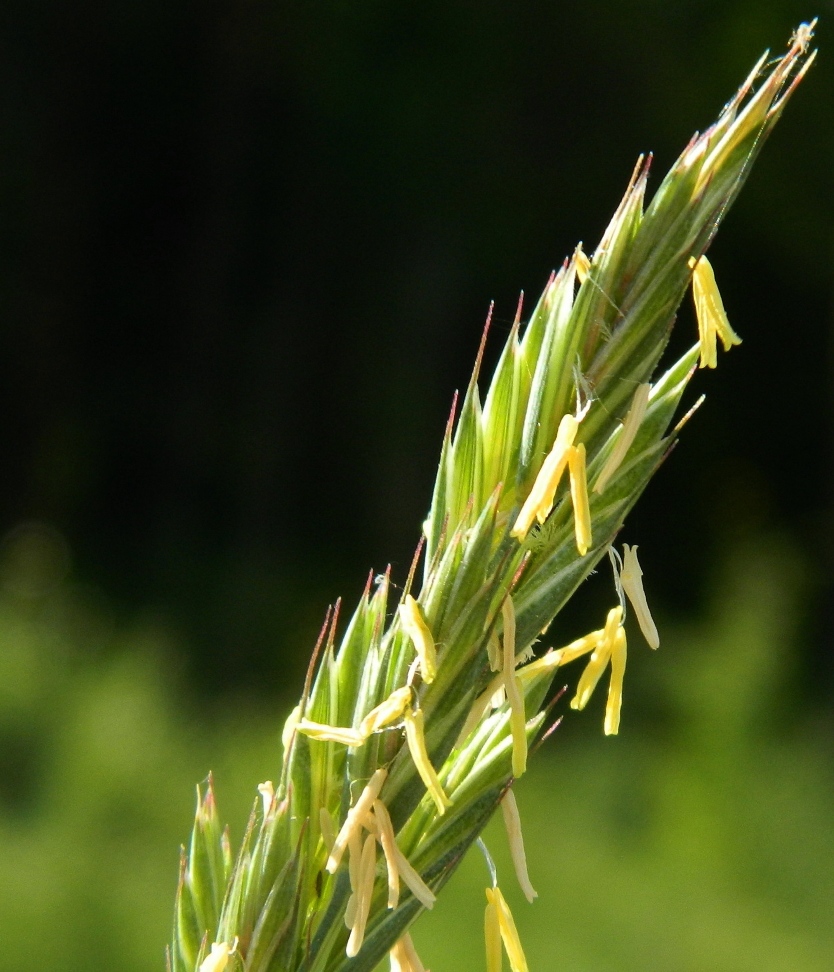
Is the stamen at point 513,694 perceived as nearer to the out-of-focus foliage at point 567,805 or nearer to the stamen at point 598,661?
the stamen at point 598,661

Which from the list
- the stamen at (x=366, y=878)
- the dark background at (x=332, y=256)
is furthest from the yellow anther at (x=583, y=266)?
the dark background at (x=332, y=256)

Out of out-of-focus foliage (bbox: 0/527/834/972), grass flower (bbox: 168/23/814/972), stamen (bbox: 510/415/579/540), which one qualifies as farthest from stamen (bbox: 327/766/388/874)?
out-of-focus foliage (bbox: 0/527/834/972)

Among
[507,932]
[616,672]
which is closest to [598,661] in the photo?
[616,672]

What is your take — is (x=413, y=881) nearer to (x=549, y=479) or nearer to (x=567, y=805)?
(x=549, y=479)

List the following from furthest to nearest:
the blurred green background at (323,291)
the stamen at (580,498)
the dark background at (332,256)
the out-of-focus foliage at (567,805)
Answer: the dark background at (332,256) < the blurred green background at (323,291) < the out-of-focus foliage at (567,805) < the stamen at (580,498)

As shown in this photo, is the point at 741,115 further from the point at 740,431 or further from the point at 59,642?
the point at 740,431

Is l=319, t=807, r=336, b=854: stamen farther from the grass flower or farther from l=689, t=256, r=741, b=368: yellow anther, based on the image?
l=689, t=256, r=741, b=368: yellow anther
